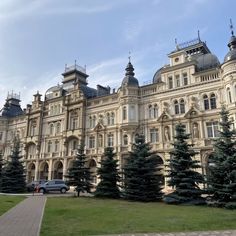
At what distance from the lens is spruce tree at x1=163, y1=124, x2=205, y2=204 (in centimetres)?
2219

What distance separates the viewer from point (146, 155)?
26453mm

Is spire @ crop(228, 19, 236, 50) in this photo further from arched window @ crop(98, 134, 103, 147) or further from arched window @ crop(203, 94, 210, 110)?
arched window @ crop(98, 134, 103, 147)

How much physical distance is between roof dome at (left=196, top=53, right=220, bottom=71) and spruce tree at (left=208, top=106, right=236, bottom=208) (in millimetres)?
16144

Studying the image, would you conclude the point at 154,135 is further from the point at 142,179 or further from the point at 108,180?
the point at 142,179

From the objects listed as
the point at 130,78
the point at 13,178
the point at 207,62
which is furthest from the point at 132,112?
the point at 13,178

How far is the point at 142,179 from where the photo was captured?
25641mm

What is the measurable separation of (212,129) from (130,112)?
1153 cm

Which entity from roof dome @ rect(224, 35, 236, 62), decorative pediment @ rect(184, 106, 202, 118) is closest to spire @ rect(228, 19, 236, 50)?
roof dome @ rect(224, 35, 236, 62)

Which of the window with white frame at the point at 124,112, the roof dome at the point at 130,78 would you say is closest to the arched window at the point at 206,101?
the roof dome at the point at 130,78

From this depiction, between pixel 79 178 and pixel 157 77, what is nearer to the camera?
pixel 79 178

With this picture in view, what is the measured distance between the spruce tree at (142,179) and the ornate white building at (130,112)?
27.5ft

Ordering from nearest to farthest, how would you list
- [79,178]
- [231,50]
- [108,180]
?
[108,180], [79,178], [231,50]

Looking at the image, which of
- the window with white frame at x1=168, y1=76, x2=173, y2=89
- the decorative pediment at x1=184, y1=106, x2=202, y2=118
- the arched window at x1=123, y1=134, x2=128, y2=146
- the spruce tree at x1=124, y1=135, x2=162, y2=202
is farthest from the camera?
the arched window at x1=123, y1=134, x2=128, y2=146

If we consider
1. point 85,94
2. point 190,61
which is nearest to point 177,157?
point 190,61
